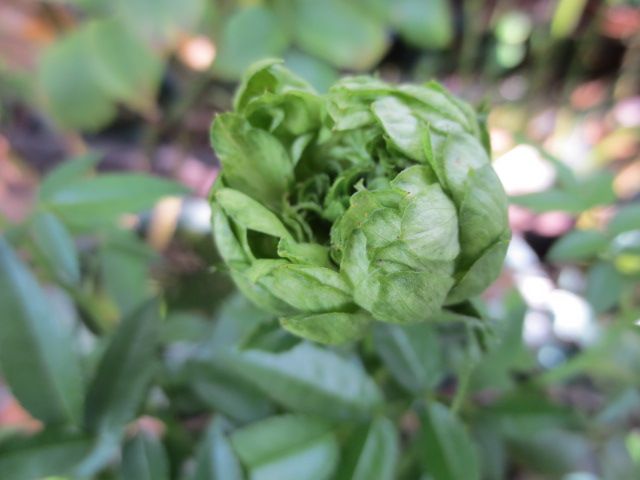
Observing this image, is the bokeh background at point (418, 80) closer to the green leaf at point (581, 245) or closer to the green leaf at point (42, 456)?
the green leaf at point (581, 245)

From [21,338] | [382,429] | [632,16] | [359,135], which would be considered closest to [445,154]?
[359,135]

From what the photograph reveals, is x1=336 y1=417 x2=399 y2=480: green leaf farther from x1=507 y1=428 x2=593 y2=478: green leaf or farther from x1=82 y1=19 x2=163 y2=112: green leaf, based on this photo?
x1=82 y1=19 x2=163 y2=112: green leaf

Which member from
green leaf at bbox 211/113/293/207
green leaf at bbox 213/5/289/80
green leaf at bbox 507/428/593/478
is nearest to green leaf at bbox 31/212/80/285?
green leaf at bbox 211/113/293/207

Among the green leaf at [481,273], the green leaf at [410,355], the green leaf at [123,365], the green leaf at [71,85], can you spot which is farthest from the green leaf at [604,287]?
the green leaf at [71,85]

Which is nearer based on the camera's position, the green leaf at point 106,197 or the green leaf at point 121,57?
the green leaf at point 106,197

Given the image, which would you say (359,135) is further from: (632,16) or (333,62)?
(632,16)
